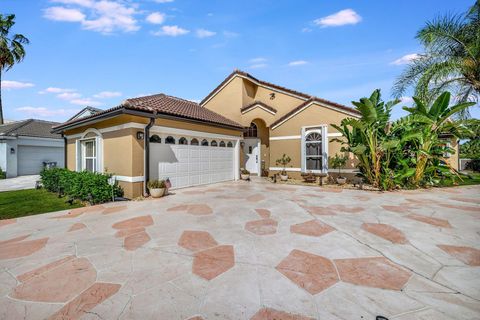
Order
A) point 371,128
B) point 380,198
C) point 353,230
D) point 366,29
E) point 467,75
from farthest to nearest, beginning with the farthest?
point 467,75 < point 371,128 < point 366,29 < point 380,198 < point 353,230

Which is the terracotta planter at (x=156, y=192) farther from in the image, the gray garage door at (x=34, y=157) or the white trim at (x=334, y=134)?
the gray garage door at (x=34, y=157)

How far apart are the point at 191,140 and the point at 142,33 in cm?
561

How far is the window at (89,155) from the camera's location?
10680 mm

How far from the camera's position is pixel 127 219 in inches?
229

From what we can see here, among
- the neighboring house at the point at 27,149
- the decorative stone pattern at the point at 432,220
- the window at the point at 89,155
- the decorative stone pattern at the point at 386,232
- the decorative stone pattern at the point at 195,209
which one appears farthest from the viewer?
the neighboring house at the point at 27,149

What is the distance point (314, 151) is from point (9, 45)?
1131 inches

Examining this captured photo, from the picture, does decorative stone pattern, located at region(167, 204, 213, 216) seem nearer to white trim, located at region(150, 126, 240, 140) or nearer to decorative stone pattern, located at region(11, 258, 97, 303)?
decorative stone pattern, located at region(11, 258, 97, 303)

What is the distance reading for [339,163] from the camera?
12008 millimetres

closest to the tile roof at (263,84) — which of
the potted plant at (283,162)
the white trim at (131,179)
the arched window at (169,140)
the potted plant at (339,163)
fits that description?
the potted plant at (339,163)

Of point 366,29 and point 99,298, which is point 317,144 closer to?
point 366,29

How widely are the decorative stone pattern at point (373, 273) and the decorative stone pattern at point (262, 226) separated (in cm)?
165

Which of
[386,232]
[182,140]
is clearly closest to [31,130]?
[182,140]

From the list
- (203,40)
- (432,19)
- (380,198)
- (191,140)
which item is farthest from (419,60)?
(191,140)

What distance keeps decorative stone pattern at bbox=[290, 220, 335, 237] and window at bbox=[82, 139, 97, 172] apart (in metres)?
10.5
